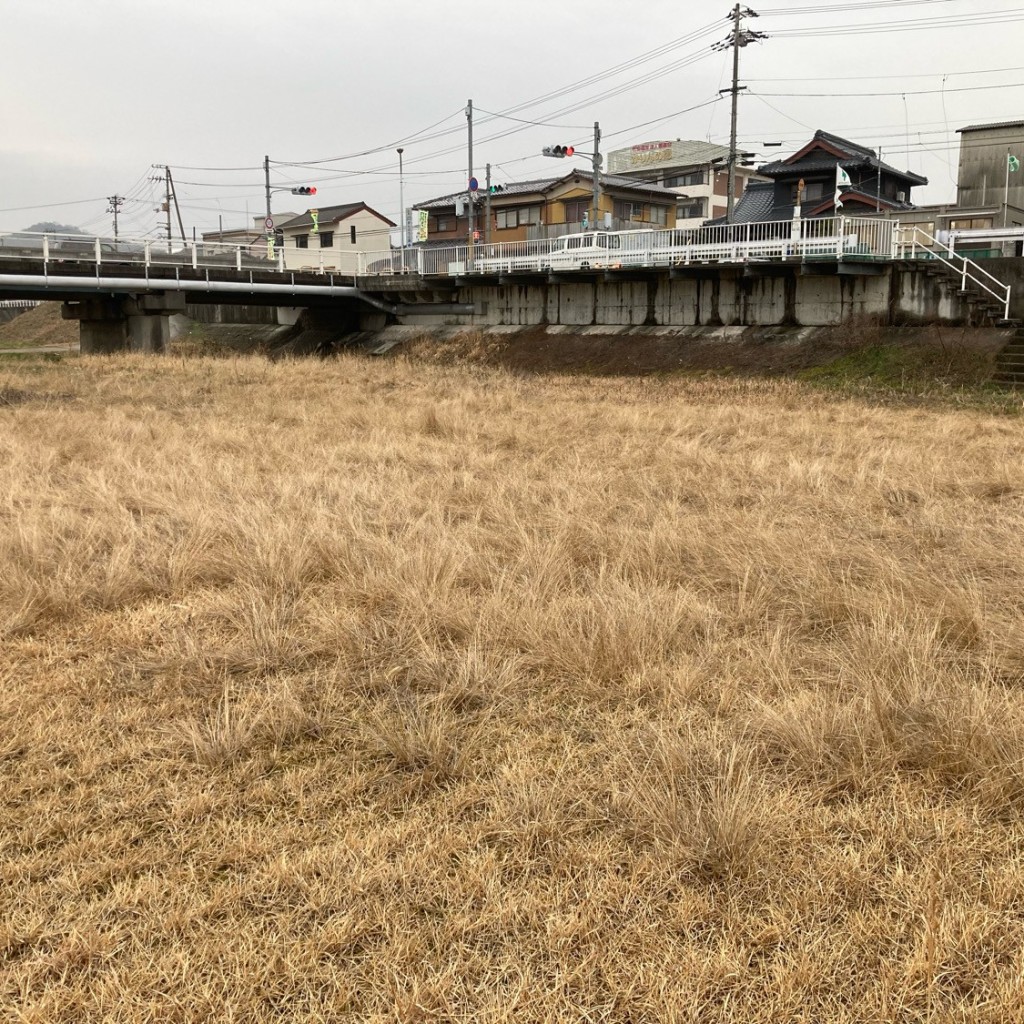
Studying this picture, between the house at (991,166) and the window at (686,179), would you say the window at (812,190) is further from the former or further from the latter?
the window at (686,179)

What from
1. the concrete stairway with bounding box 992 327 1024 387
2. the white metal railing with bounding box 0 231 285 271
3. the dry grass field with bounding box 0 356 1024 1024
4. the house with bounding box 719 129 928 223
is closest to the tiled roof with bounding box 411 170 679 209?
the house with bounding box 719 129 928 223

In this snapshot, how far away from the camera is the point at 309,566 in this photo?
6.35 metres

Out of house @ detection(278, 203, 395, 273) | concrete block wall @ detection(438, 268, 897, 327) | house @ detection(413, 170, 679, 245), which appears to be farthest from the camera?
house @ detection(278, 203, 395, 273)

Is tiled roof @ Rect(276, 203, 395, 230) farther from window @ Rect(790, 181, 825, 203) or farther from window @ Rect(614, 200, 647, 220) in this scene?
window @ Rect(790, 181, 825, 203)

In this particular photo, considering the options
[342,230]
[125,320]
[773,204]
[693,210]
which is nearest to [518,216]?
[342,230]

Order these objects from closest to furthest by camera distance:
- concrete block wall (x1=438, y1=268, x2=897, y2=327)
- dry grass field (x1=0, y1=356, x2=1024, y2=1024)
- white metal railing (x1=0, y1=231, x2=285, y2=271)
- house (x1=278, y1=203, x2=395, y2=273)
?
dry grass field (x1=0, y1=356, x2=1024, y2=1024)
concrete block wall (x1=438, y1=268, x2=897, y2=327)
white metal railing (x1=0, y1=231, x2=285, y2=271)
house (x1=278, y1=203, x2=395, y2=273)

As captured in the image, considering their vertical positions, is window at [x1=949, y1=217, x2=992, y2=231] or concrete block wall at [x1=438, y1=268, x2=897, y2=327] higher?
window at [x1=949, y1=217, x2=992, y2=231]

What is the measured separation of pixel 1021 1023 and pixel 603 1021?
1066mm

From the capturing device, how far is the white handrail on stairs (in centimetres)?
2314

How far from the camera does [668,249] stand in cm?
3034

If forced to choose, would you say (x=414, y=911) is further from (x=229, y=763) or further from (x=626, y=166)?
(x=626, y=166)

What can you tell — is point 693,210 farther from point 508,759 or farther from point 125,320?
point 508,759

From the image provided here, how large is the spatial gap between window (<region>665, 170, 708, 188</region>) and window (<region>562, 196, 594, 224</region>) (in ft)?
57.3

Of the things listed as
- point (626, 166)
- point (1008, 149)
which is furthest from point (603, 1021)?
point (626, 166)
